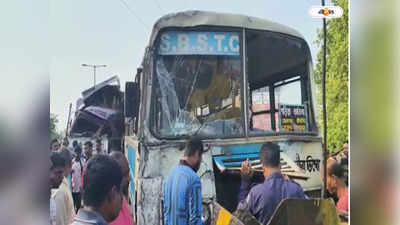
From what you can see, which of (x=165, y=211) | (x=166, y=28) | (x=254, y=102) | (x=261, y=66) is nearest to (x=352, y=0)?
(x=261, y=66)

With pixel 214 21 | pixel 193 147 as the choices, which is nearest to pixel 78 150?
pixel 193 147

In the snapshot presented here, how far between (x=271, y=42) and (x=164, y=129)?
2.34 feet

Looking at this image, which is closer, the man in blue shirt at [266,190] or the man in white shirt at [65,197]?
the man in white shirt at [65,197]

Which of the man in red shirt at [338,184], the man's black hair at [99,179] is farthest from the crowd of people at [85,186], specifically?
the man in red shirt at [338,184]

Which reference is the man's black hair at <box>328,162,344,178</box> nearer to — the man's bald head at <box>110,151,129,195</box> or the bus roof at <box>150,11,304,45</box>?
the bus roof at <box>150,11,304,45</box>

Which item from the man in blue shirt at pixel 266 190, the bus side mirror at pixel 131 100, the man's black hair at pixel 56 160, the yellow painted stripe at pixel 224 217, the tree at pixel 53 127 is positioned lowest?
the yellow painted stripe at pixel 224 217

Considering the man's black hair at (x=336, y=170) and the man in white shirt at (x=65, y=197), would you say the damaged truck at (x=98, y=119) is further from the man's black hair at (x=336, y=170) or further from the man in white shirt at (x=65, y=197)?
the man's black hair at (x=336, y=170)

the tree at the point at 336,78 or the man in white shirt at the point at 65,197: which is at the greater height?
the tree at the point at 336,78

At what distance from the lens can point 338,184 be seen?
8.02 ft

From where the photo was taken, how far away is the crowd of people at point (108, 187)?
2.26 m

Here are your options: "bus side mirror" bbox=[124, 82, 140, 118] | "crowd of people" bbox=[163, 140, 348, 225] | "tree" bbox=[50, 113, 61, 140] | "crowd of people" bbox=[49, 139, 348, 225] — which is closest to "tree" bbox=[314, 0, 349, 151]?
"crowd of people" bbox=[163, 140, 348, 225]

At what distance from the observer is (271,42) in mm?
2426

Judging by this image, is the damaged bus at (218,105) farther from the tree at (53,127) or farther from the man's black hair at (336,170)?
the tree at (53,127)

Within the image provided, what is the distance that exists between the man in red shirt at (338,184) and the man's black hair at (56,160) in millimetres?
1342
